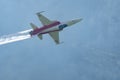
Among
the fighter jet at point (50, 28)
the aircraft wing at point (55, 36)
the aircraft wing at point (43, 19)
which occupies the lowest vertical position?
the aircraft wing at point (55, 36)

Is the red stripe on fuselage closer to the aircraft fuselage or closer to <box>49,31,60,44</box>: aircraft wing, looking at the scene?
the aircraft fuselage

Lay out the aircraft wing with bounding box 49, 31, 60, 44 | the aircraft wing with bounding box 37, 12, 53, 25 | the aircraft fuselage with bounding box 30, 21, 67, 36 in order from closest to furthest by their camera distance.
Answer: the aircraft fuselage with bounding box 30, 21, 67, 36 < the aircraft wing with bounding box 37, 12, 53, 25 < the aircraft wing with bounding box 49, 31, 60, 44

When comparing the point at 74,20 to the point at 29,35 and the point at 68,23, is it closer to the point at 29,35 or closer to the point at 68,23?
the point at 68,23

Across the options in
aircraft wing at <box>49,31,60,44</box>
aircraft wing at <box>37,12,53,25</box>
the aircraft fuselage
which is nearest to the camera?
the aircraft fuselage

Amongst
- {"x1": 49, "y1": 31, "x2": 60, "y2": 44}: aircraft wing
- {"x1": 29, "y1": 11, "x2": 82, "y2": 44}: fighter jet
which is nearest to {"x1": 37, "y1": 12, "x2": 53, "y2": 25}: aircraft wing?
{"x1": 29, "y1": 11, "x2": 82, "y2": 44}: fighter jet

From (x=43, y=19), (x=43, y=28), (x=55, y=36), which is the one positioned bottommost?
(x=55, y=36)

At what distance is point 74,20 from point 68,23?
7.52 ft

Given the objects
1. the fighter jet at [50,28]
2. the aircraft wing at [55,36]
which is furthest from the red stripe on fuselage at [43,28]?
the aircraft wing at [55,36]

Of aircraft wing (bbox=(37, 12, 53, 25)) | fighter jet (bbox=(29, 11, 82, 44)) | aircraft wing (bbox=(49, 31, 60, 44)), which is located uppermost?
aircraft wing (bbox=(37, 12, 53, 25))

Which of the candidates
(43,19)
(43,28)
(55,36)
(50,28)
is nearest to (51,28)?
(50,28)

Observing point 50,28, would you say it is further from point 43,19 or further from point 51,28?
point 43,19

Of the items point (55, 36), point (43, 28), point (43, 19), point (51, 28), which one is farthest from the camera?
point (55, 36)

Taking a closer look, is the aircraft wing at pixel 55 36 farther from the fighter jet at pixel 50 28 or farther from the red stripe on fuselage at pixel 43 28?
the red stripe on fuselage at pixel 43 28

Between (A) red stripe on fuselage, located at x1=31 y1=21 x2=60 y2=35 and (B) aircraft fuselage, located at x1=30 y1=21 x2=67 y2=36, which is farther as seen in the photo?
(B) aircraft fuselage, located at x1=30 y1=21 x2=67 y2=36
